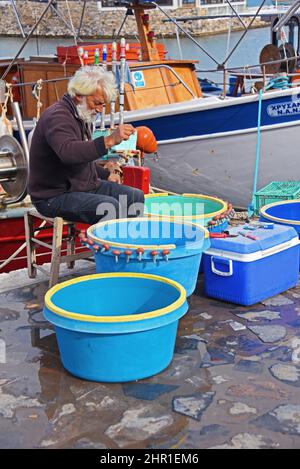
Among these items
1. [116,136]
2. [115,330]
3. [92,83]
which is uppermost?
[92,83]

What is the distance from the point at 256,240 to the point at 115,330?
142 centimetres

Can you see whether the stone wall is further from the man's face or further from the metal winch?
the man's face

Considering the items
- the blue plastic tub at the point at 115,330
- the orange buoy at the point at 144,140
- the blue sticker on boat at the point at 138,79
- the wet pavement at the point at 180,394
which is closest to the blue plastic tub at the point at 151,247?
the blue plastic tub at the point at 115,330

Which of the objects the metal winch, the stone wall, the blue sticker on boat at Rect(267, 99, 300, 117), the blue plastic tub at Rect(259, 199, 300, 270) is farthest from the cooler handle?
the stone wall

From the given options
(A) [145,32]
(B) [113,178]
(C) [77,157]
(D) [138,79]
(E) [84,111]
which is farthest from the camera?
(A) [145,32]

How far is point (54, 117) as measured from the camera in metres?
3.83

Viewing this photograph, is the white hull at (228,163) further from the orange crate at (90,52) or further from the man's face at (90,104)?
the man's face at (90,104)

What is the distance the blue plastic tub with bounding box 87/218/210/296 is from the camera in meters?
3.42

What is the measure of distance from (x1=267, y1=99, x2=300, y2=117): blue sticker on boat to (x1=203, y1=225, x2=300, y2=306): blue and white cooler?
438cm

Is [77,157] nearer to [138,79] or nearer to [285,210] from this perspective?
[285,210]

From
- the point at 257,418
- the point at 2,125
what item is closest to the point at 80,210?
the point at 257,418

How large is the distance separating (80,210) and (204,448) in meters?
1.96

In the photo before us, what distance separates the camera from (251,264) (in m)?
3.77

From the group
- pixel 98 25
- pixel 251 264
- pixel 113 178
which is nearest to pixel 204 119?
pixel 113 178
